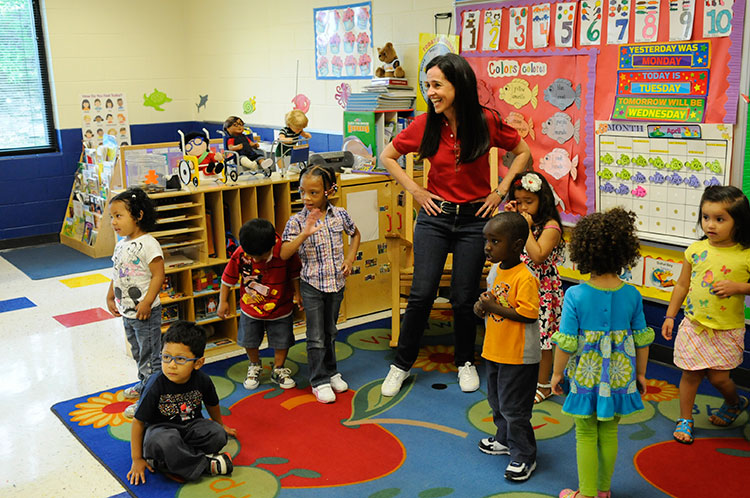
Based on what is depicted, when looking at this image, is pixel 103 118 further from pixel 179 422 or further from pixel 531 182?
pixel 531 182

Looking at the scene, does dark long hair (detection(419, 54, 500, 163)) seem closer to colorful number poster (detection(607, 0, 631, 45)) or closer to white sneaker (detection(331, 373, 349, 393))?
colorful number poster (detection(607, 0, 631, 45))

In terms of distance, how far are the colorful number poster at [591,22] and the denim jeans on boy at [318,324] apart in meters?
1.79

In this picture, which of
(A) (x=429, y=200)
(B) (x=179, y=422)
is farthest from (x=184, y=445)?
(A) (x=429, y=200)

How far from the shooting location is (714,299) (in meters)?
2.82

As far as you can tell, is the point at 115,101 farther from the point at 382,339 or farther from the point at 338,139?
the point at 382,339

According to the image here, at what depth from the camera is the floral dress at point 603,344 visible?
2244 millimetres

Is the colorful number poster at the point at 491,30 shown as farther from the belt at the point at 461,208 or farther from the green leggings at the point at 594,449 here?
the green leggings at the point at 594,449

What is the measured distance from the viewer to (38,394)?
345 cm

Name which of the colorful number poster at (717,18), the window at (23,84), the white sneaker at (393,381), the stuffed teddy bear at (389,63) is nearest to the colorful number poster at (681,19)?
the colorful number poster at (717,18)

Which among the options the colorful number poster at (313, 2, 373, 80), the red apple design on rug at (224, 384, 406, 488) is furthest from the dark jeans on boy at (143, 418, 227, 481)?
the colorful number poster at (313, 2, 373, 80)

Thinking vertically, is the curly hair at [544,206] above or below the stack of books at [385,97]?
below

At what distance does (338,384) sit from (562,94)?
191 cm

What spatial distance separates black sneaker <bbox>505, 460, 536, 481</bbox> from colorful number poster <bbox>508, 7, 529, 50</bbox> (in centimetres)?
237

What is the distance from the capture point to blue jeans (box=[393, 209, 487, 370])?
325 cm
